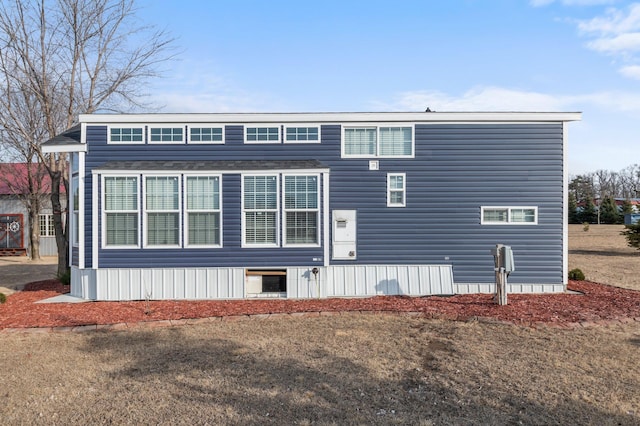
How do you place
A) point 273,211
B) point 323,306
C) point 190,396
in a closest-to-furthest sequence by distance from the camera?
point 190,396, point 323,306, point 273,211

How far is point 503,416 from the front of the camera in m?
4.61

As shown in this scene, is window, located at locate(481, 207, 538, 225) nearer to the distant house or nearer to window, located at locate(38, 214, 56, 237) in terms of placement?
the distant house

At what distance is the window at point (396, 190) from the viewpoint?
11.7m

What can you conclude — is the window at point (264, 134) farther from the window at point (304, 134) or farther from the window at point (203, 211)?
the window at point (203, 211)

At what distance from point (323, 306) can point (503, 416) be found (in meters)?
5.78

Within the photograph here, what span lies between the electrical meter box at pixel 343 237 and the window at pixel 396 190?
1166mm

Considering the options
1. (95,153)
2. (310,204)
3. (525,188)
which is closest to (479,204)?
(525,188)

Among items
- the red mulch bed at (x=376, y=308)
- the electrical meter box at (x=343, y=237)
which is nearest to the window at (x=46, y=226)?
the red mulch bed at (x=376, y=308)

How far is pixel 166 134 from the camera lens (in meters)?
11.6

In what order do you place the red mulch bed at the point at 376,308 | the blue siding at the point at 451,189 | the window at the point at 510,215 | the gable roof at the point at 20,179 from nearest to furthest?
the red mulch bed at the point at 376,308 < the blue siding at the point at 451,189 < the window at the point at 510,215 < the gable roof at the point at 20,179

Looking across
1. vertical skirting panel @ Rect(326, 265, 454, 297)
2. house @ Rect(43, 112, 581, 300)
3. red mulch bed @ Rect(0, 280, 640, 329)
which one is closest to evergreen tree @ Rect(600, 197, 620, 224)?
red mulch bed @ Rect(0, 280, 640, 329)

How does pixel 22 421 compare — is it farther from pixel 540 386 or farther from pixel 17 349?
pixel 540 386

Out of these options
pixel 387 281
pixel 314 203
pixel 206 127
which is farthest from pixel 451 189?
pixel 206 127

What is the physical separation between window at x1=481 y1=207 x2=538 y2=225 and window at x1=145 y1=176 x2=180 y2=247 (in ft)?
25.5
